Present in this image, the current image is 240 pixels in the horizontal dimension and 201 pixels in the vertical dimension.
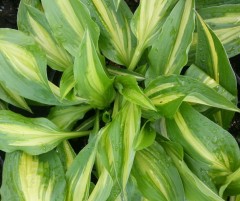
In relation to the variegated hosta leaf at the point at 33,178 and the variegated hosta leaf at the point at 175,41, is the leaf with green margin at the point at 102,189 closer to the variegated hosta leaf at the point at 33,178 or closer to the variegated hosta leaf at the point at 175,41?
the variegated hosta leaf at the point at 33,178

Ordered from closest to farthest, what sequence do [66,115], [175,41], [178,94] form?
[178,94] < [175,41] < [66,115]

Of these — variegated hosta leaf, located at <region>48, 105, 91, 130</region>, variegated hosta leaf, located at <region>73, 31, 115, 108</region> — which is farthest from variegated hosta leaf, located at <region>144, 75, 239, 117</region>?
variegated hosta leaf, located at <region>48, 105, 91, 130</region>

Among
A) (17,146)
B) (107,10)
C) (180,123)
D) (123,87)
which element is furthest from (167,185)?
(107,10)

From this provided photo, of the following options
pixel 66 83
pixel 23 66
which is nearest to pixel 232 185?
pixel 66 83

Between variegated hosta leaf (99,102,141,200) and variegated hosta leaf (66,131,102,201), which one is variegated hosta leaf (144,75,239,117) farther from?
variegated hosta leaf (66,131,102,201)

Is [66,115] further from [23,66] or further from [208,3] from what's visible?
[208,3]

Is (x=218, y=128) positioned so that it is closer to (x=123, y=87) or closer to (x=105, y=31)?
(x=123, y=87)
